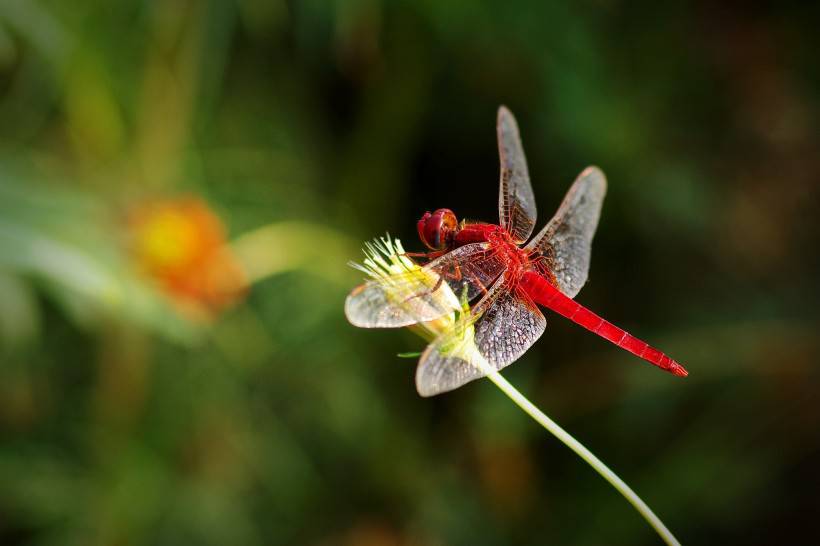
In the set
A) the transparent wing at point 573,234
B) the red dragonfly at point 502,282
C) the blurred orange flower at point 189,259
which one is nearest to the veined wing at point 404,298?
the red dragonfly at point 502,282

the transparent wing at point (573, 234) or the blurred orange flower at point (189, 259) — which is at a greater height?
the blurred orange flower at point (189, 259)

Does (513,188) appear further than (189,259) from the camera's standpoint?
No

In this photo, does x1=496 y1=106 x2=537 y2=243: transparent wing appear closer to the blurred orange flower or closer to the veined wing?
the veined wing

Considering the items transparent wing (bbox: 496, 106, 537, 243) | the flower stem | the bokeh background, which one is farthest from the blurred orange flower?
the flower stem

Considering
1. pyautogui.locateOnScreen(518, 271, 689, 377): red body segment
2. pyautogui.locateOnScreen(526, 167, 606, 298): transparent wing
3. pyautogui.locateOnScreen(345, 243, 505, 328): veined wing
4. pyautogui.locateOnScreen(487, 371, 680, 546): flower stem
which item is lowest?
pyautogui.locateOnScreen(487, 371, 680, 546): flower stem

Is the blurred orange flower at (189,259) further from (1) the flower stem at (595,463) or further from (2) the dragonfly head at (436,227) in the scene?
(1) the flower stem at (595,463)

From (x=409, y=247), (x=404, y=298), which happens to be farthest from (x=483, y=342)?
(x=409, y=247)

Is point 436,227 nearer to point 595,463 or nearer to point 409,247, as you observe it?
point 595,463
